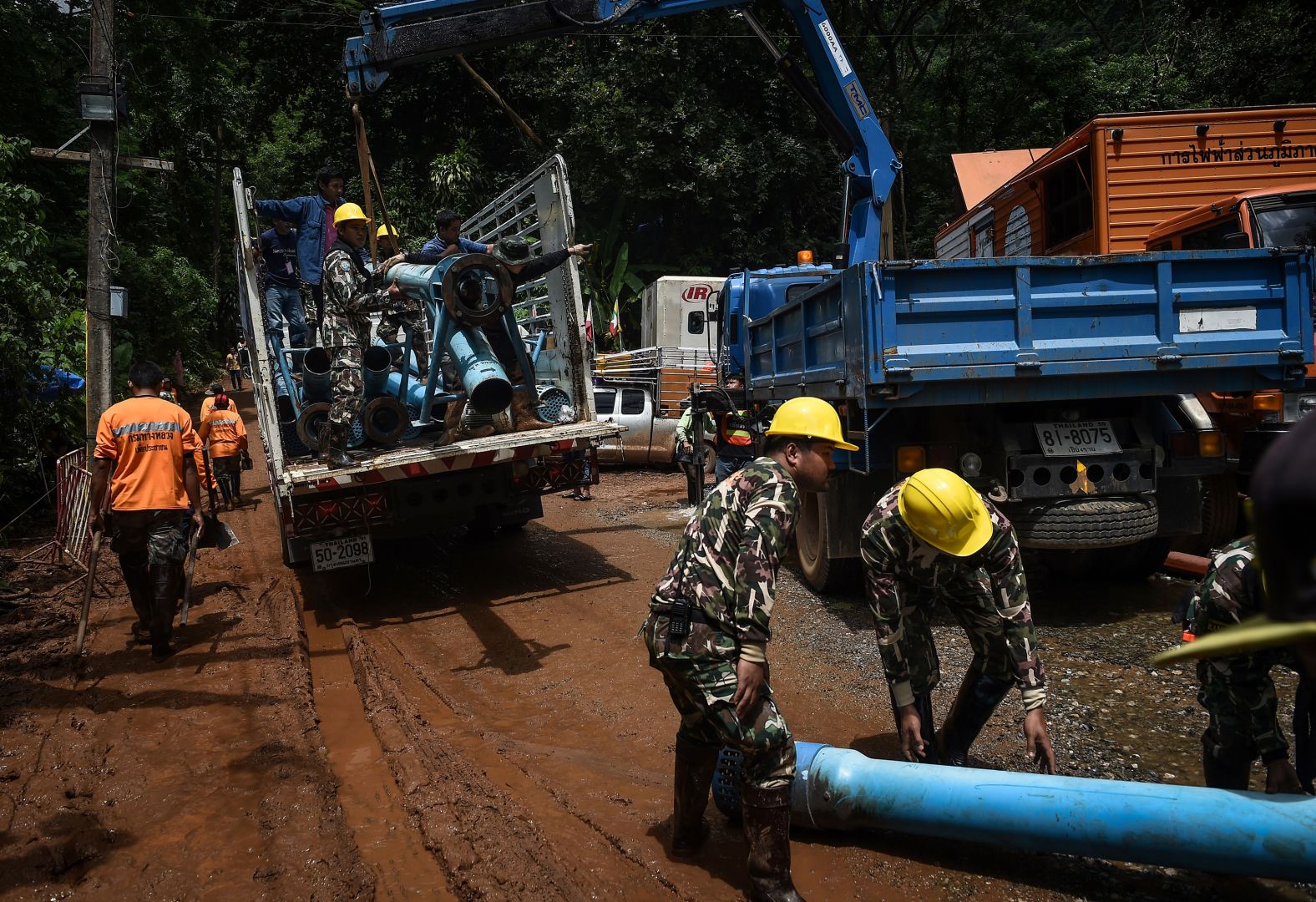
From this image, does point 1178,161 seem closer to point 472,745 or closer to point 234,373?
point 472,745

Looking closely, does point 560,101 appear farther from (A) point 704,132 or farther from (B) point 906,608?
(B) point 906,608

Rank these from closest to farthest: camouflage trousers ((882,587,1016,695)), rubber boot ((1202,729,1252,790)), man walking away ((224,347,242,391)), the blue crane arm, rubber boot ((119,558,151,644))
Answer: rubber boot ((1202,729,1252,790)) < camouflage trousers ((882,587,1016,695)) < rubber boot ((119,558,151,644)) < the blue crane arm < man walking away ((224,347,242,391))

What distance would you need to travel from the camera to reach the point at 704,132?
2070 cm

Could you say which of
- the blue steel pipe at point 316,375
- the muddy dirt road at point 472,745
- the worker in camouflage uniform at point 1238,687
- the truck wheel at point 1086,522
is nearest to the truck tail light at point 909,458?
the truck wheel at point 1086,522

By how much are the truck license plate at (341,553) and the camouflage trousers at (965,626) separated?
4.20 meters

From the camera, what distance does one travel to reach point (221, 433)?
37.7 feet

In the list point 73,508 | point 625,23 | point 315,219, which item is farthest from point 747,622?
point 73,508

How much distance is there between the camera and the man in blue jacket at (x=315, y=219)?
793 centimetres

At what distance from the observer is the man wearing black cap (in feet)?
3.65

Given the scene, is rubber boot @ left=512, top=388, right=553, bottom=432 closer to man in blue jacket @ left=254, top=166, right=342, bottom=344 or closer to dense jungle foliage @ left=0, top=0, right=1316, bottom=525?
man in blue jacket @ left=254, top=166, right=342, bottom=344

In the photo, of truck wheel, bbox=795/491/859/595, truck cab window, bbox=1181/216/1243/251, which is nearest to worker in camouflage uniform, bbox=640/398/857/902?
truck wheel, bbox=795/491/859/595

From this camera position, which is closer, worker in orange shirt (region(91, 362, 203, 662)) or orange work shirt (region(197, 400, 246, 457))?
worker in orange shirt (region(91, 362, 203, 662))

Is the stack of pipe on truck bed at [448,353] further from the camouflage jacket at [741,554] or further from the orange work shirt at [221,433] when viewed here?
the orange work shirt at [221,433]

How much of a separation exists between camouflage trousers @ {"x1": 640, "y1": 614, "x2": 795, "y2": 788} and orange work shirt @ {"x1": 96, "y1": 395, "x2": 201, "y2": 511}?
441 centimetres
